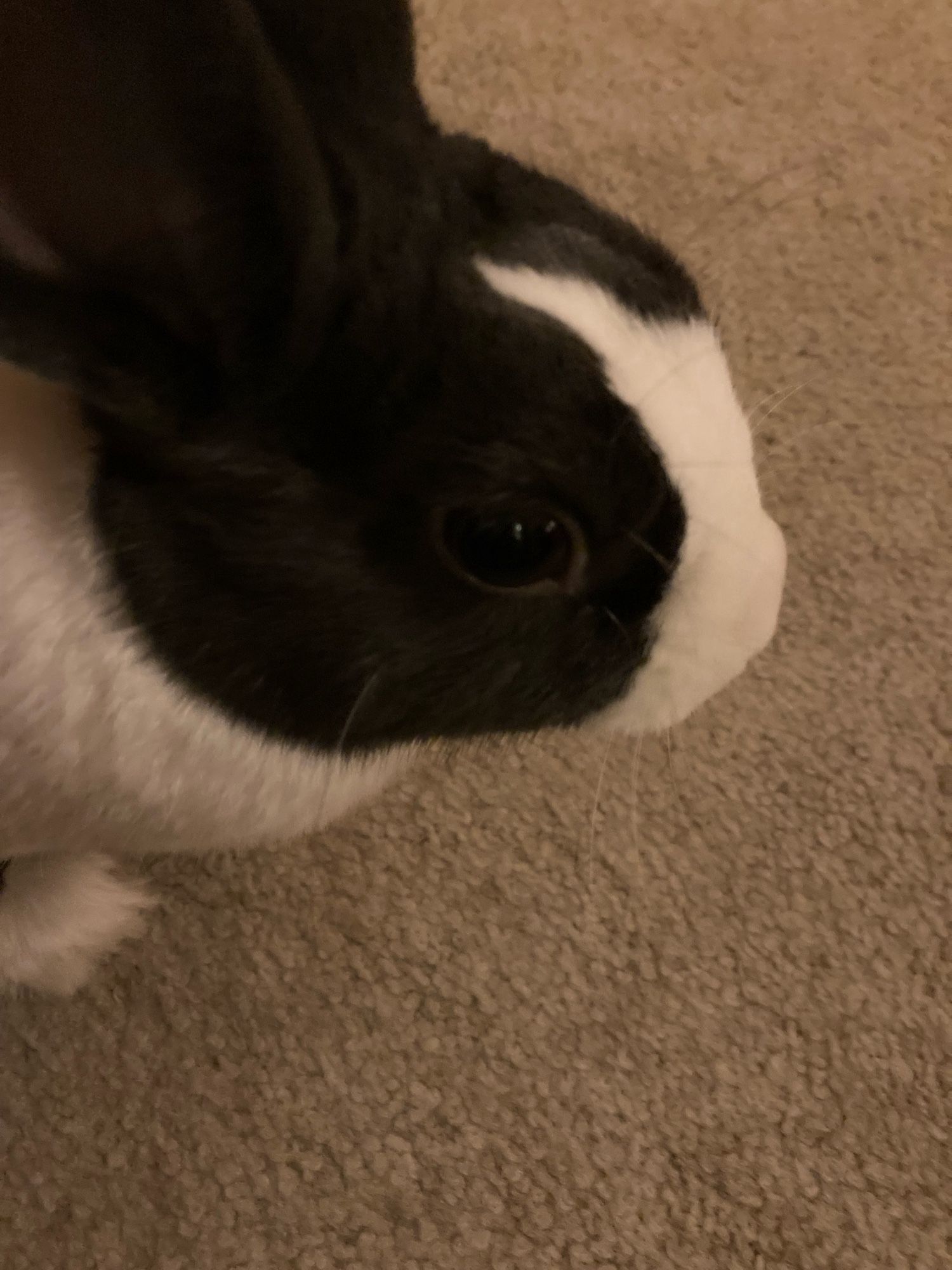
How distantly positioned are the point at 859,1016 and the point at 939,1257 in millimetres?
184

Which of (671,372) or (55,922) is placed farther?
(55,922)

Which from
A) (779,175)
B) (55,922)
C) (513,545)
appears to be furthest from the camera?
(779,175)

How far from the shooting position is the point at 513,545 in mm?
539

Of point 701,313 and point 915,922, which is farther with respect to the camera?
point 915,922

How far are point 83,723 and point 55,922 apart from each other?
44 cm

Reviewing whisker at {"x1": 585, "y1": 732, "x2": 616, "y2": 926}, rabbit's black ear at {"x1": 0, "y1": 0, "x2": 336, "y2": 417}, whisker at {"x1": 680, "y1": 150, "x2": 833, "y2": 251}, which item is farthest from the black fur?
whisker at {"x1": 680, "y1": 150, "x2": 833, "y2": 251}

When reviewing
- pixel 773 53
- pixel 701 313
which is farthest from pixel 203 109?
pixel 773 53

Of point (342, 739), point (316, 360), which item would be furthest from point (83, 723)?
point (316, 360)

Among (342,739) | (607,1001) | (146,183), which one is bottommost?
(607,1001)

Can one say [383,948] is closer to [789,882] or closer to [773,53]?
[789,882]

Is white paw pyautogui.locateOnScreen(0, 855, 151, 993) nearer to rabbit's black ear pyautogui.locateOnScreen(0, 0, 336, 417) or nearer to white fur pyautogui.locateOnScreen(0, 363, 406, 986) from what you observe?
white fur pyautogui.locateOnScreen(0, 363, 406, 986)

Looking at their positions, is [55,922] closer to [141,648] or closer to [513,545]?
[141,648]

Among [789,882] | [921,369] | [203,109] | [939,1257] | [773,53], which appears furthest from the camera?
[773,53]

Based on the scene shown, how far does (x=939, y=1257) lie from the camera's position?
0.94 metres
